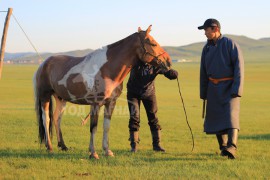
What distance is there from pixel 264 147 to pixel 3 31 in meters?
6.73

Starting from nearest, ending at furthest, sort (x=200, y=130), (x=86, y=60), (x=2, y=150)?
(x=86, y=60), (x=2, y=150), (x=200, y=130)

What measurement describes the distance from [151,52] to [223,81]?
1522 millimetres

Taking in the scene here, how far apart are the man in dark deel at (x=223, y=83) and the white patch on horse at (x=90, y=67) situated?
203 cm

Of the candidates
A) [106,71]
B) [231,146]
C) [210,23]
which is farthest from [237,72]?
[106,71]

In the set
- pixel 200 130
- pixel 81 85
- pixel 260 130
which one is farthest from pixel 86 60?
pixel 260 130

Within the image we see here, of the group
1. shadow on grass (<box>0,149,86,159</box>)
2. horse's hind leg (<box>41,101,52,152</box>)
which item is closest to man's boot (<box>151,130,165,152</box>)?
shadow on grass (<box>0,149,86,159</box>)

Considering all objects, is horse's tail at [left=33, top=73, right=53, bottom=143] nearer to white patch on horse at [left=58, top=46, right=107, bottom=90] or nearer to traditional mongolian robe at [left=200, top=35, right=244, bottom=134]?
white patch on horse at [left=58, top=46, right=107, bottom=90]

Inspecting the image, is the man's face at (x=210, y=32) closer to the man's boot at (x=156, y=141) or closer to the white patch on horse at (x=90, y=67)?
the white patch on horse at (x=90, y=67)

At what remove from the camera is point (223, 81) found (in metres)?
8.19

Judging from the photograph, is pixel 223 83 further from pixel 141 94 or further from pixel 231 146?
pixel 141 94

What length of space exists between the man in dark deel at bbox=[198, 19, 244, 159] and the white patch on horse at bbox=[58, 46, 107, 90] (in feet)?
6.66

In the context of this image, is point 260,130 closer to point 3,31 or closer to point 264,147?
point 264,147

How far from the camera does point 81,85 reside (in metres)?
8.30

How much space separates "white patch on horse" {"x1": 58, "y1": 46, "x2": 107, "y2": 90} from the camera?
8172 millimetres
